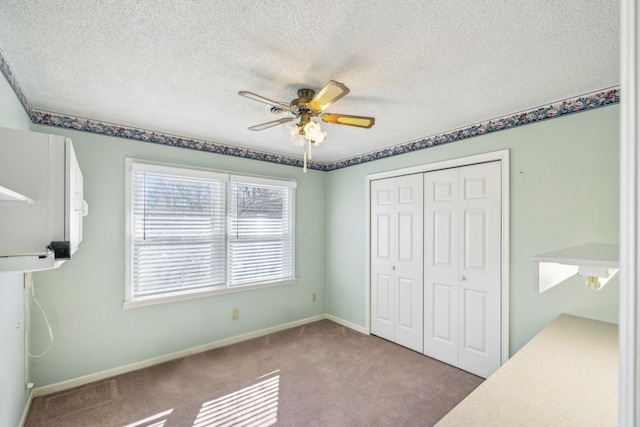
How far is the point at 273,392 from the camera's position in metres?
Answer: 2.62

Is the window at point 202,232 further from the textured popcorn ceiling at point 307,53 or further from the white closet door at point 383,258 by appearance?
the white closet door at point 383,258

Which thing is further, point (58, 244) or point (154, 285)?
point (154, 285)

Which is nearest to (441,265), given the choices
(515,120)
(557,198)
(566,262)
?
(557,198)

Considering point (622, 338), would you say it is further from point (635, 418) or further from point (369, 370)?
point (369, 370)

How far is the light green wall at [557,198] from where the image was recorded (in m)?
2.19

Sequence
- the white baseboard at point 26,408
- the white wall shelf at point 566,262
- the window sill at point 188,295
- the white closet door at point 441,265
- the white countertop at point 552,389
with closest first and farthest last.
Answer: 1. the white wall shelf at point 566,262
2. the white countertop at point 552,389
3. the white baseboard at point 26,408
4. the window sill at point 188,295
5. the white closet door at point 441,265

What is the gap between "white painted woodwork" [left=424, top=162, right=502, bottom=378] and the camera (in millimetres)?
2787

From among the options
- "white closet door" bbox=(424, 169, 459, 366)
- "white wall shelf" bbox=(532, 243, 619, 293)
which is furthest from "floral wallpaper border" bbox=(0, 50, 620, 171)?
"white wall shelf" bbox=(532, 243, 619, 293)

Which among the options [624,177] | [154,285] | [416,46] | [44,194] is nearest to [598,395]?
[624,177]

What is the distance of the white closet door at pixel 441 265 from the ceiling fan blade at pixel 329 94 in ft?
5.93

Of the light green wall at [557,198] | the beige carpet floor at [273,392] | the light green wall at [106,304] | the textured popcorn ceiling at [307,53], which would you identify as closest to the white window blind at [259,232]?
the light green wall at [106,304]

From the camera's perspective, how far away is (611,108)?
218 centimetres

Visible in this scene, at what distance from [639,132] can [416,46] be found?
1450mm

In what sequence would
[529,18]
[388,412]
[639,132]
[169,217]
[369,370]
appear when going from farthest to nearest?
[169,217] → [369,370] → [388,412] → [529,18] → [639,132]
